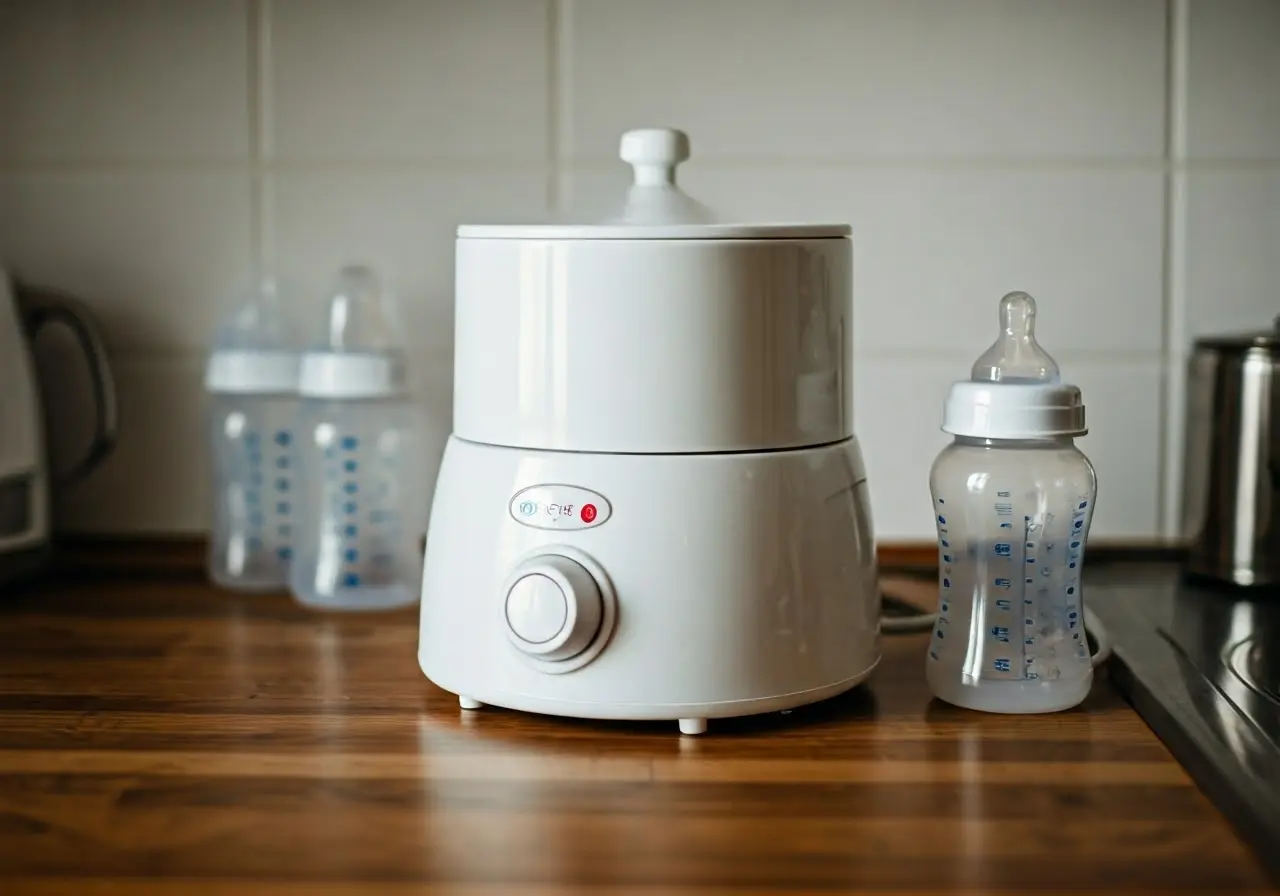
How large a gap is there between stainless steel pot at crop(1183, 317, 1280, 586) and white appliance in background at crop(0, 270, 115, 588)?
76 centimetres

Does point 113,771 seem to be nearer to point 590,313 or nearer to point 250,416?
point 590,313

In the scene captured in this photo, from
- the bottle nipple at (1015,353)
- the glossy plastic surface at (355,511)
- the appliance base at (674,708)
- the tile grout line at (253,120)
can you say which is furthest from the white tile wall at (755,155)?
the appliance base at (674,708)

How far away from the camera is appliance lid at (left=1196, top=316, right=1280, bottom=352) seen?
3.03 feet

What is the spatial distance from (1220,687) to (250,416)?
2.22 ft

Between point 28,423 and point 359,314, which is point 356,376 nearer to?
point 359,314

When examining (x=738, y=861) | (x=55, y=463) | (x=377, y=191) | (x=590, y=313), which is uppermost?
(x=377, y=191)

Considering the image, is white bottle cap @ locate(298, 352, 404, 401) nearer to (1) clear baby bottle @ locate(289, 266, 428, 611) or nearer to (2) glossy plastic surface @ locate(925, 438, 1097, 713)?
(1) clear baby bottle @ locate(289, 266, 428, 611)

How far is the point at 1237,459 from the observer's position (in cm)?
94

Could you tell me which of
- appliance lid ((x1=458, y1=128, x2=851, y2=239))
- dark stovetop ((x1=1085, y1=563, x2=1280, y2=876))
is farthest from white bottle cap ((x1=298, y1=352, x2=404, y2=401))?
dark stovetop ((x1=1085, y1=563, x2=1280, y2=876))

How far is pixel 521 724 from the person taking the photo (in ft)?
2.34

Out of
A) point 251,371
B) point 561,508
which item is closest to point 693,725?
point 561,508

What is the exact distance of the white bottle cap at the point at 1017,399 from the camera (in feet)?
2.28

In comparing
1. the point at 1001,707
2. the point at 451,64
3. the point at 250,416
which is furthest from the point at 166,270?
the point at 1001,707

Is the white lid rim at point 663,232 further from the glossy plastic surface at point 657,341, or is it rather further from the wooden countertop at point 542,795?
the wooden countertop at point 542,795
